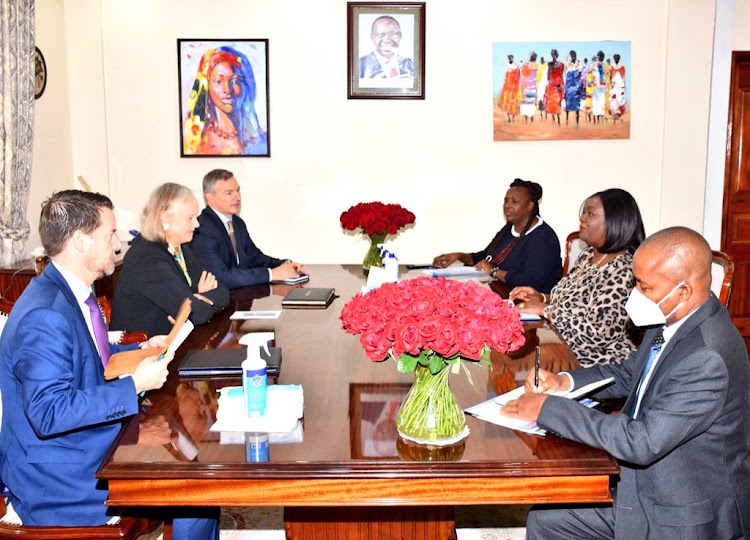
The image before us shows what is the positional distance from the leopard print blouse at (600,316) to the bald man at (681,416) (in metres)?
0.91

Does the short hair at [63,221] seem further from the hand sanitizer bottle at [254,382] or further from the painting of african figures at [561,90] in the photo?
the painting of african figures at [561,90]

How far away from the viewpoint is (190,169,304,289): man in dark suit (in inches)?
160

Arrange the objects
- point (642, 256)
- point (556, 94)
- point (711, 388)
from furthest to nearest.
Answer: point (556, 94), point (642, 256), point (711, 388)

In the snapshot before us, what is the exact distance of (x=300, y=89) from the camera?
18.7 ft

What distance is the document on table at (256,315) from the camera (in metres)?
3.19

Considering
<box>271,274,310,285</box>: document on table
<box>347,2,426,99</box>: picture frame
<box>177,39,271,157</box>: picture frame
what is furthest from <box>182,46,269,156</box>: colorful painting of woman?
<box>271,274,310,285</box>: document on table

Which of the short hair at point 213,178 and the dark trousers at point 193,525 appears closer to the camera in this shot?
the dark trousers at point 193,525

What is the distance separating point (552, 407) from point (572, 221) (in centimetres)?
427

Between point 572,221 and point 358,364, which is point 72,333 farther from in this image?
point 572,221

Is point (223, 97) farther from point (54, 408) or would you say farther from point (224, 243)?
point (54, 408)

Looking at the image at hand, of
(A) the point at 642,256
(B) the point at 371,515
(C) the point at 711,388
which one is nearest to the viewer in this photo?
(C) the point at 711,388

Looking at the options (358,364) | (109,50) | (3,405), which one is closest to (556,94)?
(109,50)

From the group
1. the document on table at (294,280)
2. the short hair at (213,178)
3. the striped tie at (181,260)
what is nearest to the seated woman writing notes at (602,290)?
the document on table at (294,280)

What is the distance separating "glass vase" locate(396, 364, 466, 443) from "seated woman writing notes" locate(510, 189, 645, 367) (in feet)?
4.32
